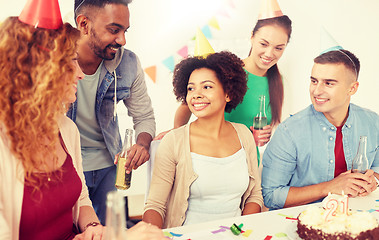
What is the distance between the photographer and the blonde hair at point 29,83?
3.55 feet

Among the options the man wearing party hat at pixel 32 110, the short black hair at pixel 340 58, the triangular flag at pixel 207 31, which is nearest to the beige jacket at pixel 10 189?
the man wearing party hat at pixel 32 110

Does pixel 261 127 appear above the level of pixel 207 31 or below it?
below

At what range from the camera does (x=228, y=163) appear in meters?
1.94

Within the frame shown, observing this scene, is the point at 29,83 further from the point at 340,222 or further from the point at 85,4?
the point at 340,222

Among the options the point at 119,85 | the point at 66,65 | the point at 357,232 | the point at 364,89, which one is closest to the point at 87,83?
the point at 119,85

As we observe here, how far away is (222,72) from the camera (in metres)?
2.03

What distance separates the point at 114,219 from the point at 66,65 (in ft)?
2.10

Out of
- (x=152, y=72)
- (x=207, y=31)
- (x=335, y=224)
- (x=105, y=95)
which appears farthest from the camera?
(x=207, y=31)

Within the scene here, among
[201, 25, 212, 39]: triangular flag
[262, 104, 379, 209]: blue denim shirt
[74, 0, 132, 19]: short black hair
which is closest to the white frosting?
[262, 104, 379, 209]: blue denim shirt

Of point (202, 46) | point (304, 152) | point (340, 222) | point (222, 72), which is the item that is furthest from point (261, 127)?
point (340, 222)

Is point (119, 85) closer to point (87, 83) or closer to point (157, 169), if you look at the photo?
point (87, 83)

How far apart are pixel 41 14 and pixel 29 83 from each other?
0.22 metres

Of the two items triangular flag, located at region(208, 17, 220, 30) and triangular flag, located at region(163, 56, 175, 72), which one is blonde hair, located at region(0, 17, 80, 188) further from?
triangular flag, located at region(208, 17, 220, 30)

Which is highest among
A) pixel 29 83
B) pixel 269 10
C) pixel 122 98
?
pixel 269 10
